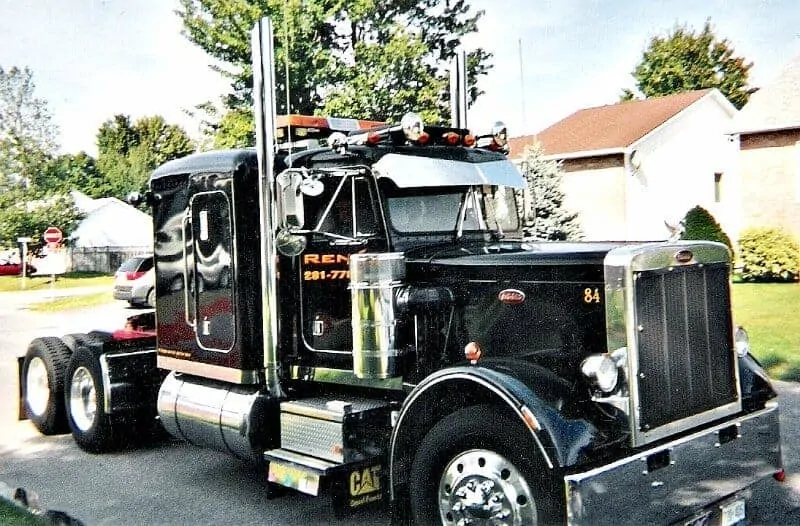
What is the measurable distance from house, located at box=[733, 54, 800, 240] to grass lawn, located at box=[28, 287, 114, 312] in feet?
45.8

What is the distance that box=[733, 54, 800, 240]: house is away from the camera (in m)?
17.7

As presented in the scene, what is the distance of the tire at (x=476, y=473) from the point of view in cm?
394

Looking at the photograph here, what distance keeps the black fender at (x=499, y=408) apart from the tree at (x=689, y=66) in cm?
2814

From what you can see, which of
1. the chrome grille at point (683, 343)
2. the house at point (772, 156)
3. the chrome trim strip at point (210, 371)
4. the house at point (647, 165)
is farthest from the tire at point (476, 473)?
the house at point (647, 165)

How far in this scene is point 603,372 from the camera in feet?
13.2

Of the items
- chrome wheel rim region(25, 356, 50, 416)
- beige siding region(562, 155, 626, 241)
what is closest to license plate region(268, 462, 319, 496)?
chrome wheel rim region(25, 356, 50, 416)

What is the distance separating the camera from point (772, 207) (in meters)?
17.9

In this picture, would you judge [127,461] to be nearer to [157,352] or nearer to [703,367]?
[157,352]

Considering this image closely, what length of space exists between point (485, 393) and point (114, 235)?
16921 millimetres

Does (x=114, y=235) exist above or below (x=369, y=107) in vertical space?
below

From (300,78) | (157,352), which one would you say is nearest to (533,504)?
(157,352)

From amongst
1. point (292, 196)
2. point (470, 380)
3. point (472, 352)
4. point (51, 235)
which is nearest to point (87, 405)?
point (292, 196)

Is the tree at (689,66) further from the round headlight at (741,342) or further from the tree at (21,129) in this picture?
the round headlight at (741,342)

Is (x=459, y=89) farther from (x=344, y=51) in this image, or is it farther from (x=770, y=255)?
(x=770, y=255)
